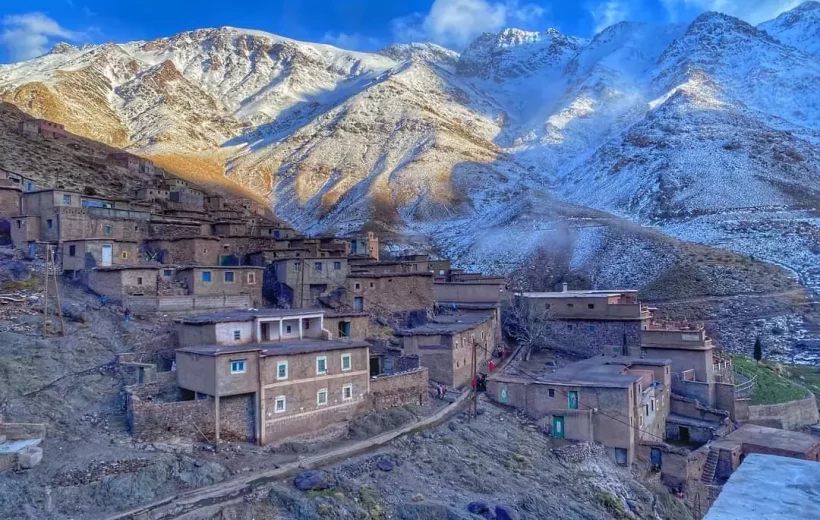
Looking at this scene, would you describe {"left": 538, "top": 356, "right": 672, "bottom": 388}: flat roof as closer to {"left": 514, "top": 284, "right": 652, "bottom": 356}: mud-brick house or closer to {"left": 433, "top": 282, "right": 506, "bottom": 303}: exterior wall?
{"left": 514, "top": 284, "right": 652, "bottom": 356}: mud-brick house

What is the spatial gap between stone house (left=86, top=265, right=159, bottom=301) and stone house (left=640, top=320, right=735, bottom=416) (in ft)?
Answer: 93.7

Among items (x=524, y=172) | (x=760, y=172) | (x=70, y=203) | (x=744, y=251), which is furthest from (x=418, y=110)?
(x=70, y=203)

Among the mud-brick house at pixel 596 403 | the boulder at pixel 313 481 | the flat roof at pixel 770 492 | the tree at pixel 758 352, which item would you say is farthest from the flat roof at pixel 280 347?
the tree at pixel 758 352

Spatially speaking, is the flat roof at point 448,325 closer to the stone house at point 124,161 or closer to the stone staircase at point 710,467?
the stone staircase at point 710,467

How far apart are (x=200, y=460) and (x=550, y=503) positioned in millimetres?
12683

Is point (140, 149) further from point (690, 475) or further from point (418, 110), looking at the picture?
point (690, 475)

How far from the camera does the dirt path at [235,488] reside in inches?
733

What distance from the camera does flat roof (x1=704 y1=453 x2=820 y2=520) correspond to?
690 centimetres

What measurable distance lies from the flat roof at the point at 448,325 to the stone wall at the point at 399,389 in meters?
2.44

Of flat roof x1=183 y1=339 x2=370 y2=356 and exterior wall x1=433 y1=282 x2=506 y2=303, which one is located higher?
exterior wall x1=433 y1=282 x2=506 y2=303

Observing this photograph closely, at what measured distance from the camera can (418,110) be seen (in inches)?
6432

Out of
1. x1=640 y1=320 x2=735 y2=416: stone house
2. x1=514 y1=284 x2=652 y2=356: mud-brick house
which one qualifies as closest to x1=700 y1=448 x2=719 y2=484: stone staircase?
x1=640 y1=320 x2=735 y2=416: stone house

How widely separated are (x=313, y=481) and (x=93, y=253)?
20.0 m

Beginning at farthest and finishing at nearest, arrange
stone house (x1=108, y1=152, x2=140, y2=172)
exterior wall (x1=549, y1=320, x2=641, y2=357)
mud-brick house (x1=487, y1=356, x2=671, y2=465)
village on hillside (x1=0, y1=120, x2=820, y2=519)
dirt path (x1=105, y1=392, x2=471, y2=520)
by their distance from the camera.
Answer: stone house (x1=108, y1=152, x2=140, y2=172), exterior wall (x1=549, y1=320, x2=641, y2=357), mud-brick house (x1=487, y1=356, x2=671, y2=465), village on hillside (x1=0, y1=120, x2=820, y2=519), dirt path (x1=105, y1=392, x2=471, y2=520)
